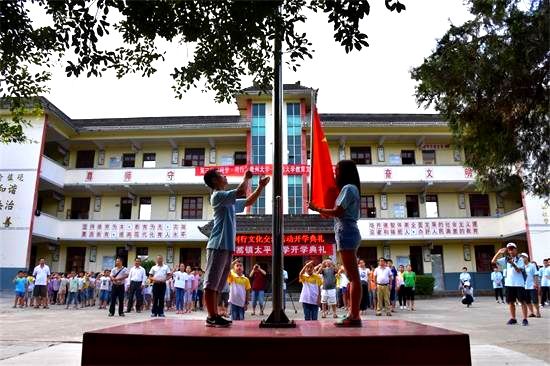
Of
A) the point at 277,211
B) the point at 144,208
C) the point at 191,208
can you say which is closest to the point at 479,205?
the point at 191,208

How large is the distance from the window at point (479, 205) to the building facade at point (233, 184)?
6 cm

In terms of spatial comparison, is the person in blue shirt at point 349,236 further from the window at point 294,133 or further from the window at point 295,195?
the window at point 294,133

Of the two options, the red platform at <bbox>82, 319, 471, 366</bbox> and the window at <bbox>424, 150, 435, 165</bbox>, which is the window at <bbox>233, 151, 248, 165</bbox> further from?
the red platform at <bbox>82, 319, 471, 366</bbox>

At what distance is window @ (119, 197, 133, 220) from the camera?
28.3 m

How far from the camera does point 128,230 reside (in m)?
26.1

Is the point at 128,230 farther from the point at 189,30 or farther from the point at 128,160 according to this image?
the point at 189,30

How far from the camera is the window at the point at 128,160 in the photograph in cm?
2902

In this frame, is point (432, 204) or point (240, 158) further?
point (240, 158)

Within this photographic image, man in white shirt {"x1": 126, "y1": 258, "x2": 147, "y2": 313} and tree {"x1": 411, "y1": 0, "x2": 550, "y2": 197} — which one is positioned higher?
tree {"x1": 411, "y1": 0, "x2": 550, "y2": 197}

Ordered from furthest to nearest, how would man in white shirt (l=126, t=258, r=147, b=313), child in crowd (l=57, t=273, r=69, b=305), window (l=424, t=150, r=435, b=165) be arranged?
1. window (l=424, t=150, r=435, b=165)
2. child in crowd (l=57, t=273, r=69, b=305)
3. man in white shirt (l=126, t=258, r=147, b=313)

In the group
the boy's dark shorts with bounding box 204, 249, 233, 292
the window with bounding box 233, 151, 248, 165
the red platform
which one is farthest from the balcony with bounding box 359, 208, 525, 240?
the red platform

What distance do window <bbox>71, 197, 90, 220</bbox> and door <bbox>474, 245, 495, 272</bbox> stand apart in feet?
78.4

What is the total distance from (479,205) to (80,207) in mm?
24740

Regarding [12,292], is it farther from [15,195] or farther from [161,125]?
[161,125]
